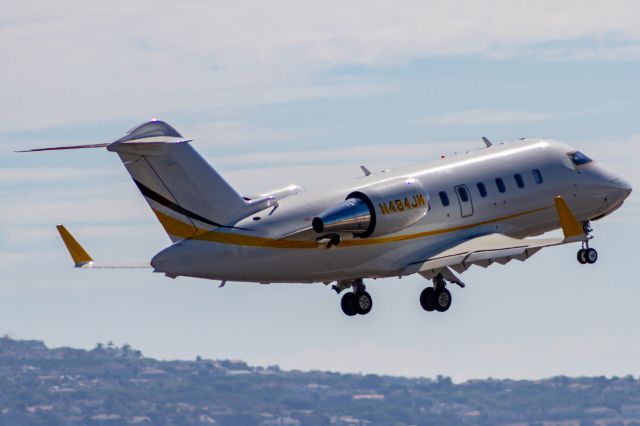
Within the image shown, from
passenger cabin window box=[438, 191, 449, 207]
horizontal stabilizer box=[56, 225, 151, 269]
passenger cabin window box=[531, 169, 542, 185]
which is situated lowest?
horizontal stabilizer box=[56, 225, 151, 269]

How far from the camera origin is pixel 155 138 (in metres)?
52.9

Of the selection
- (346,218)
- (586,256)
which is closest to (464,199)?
(586,256)

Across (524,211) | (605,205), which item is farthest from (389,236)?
(605,205)

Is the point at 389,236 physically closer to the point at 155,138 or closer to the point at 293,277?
the point at 293,277

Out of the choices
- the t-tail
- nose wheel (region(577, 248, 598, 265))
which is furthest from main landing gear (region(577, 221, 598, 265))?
the t-tail

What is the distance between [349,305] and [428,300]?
258 centimetres

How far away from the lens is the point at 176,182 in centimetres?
5312

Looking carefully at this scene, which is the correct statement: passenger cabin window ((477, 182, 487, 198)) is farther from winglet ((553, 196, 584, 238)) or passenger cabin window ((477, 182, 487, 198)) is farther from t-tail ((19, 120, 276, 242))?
t-tail ((19, 120, 276, 242))

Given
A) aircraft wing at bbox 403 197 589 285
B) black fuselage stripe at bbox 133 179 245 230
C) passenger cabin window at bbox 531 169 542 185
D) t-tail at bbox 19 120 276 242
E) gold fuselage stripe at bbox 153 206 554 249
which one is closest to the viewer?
t-tail at bbox 19 120 276 242

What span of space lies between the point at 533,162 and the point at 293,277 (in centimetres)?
1060

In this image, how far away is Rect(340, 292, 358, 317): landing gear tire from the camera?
192ft

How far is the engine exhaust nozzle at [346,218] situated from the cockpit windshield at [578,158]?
1087 centimetres

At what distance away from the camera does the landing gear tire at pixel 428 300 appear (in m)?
58.4

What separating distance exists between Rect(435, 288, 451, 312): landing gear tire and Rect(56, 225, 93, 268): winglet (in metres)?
11.3
